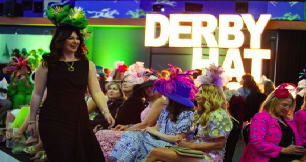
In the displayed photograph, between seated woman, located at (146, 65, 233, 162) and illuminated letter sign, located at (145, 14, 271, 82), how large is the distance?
8085 mm

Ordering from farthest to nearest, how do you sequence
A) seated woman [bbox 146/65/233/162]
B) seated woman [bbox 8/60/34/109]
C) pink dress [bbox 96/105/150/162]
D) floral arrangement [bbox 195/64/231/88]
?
seated woman [bbox 8/60/34/109], pink dress [bbox 96/105/150/162], floral arrangement [bbox 195/64/231/88], seated woman [bbox 146/65/233/162]

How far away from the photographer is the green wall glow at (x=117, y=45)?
43.9ft

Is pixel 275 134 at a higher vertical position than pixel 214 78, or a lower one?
lower

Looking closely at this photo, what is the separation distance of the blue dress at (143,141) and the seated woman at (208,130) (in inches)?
4.3

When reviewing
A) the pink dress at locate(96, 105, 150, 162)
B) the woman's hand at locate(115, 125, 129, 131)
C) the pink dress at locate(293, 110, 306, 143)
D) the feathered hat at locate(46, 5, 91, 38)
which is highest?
the feathered hat at locate(46, 5, 91, 38)

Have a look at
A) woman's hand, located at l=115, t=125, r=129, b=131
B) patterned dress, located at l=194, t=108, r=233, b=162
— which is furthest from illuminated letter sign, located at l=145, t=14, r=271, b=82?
patterned dress, located at l=194, t=108, r=233, b=162

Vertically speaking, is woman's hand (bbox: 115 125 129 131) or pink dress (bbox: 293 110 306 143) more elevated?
pink dress (bbox: 293 110 306 143)

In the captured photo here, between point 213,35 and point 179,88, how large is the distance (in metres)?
8.53

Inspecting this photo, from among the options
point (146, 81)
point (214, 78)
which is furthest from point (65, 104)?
point (146, 81)

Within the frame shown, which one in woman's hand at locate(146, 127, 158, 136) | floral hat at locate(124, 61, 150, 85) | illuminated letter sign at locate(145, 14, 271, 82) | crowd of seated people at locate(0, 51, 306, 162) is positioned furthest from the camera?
illuminated letter sign at locate(145, 14, 271, 82)

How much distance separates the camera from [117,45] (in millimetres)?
13523

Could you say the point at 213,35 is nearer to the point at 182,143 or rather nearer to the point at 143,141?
the point at 143,141

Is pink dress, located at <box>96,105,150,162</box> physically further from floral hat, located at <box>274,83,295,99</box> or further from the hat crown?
floral hat, located at <box>274,83,295,99</box>

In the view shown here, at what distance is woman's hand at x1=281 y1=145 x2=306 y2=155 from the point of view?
11.9 feet
